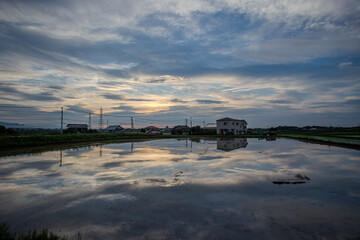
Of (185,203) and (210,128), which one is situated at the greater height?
(210,128)

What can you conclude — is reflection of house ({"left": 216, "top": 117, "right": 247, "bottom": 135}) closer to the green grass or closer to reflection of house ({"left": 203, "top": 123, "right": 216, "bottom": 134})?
reflection of house ({"left": 203, "top": 123, "right": 216, "bottom": 134})

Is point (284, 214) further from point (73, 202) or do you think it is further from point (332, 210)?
point (73, 202)

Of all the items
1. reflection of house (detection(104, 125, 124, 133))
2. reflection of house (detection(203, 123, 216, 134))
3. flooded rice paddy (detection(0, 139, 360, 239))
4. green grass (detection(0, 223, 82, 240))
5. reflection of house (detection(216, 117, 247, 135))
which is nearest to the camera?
green grass (detection(0, 223, 82, 240))

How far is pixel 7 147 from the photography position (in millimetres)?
24844

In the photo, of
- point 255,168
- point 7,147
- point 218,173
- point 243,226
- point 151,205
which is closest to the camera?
point 243,226

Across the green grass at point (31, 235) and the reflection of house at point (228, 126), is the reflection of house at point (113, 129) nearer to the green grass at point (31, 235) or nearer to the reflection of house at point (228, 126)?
the reflection of house at point (228, 126)

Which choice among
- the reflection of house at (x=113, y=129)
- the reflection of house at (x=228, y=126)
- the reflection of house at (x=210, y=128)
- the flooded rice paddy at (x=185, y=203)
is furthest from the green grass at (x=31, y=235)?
the reflection of house at (x=113, y=129)

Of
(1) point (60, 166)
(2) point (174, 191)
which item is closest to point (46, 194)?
(2) point (174, 191)

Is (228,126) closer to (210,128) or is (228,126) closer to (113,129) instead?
(210,128)

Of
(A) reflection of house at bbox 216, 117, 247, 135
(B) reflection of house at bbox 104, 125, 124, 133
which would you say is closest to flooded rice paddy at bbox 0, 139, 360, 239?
(A) reflection of house at bbox 216, 117, 247, 135

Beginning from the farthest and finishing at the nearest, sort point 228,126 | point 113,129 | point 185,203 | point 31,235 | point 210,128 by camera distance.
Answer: point 113,129
point 210,128
point 228,126
point 185,203
point 31,235

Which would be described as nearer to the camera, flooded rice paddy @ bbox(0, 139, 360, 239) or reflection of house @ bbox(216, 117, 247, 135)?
flooded rice paddy @ bbox(0, 139, 360, 239)

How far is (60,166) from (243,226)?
13.6 m

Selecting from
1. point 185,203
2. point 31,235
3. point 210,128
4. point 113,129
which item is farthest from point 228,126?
point 31,235
